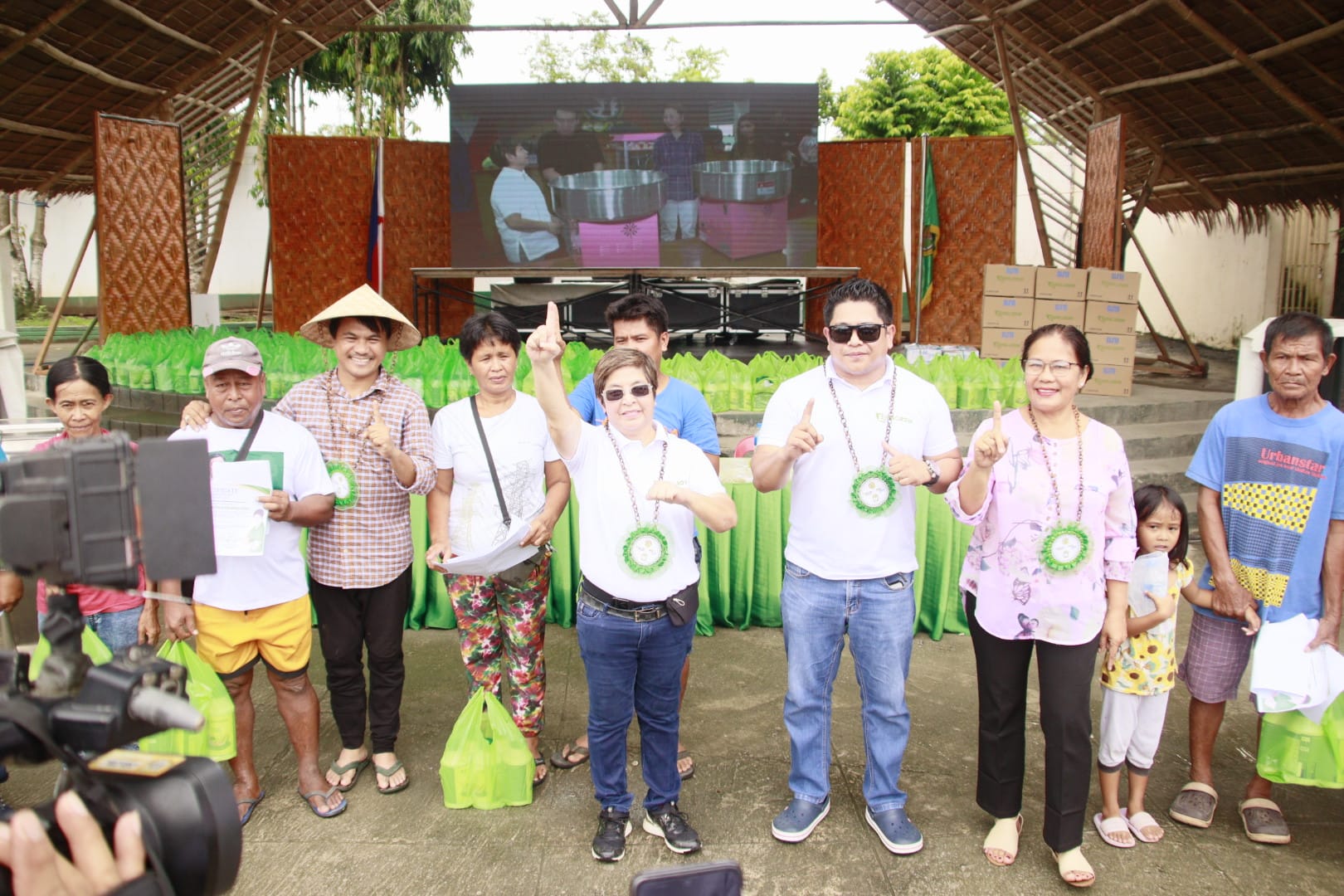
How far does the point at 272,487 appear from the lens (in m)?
2.62

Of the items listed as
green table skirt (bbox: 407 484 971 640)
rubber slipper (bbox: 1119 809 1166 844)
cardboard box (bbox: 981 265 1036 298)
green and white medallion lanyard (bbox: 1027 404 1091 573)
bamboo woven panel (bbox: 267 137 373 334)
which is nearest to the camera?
green and white medallion lanyard (bbox: 1027 404 1091 573)

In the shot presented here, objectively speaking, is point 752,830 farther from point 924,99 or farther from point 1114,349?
point 924,99

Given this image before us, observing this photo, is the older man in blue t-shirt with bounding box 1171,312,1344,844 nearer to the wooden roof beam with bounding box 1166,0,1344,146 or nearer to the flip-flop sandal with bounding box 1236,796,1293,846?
the flip-flop sandal with bounding box 1236,796,1293,846

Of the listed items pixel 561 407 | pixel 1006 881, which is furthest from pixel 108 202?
pixel 1006 881

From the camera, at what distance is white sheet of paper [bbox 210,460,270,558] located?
2.51m

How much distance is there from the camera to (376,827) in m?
2.78

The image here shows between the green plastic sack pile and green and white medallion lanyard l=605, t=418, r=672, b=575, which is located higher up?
the green plastic sack pile

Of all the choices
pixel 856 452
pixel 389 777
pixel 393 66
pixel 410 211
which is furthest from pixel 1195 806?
pixel 393 66

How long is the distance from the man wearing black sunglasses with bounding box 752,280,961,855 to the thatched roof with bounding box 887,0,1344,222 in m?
6.22

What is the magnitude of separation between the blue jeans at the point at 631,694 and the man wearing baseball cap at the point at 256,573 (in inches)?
33.6

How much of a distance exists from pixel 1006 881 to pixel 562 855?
1187 millimetres

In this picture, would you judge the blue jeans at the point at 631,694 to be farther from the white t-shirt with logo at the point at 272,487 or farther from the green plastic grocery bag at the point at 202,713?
the green plastic grocery bag at the point at 202,713

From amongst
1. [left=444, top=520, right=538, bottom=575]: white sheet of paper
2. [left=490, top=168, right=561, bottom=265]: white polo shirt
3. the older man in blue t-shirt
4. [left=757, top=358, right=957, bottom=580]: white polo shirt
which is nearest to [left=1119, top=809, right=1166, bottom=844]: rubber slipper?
the older man in blue t-shirt

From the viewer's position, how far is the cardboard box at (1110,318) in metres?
7.61
